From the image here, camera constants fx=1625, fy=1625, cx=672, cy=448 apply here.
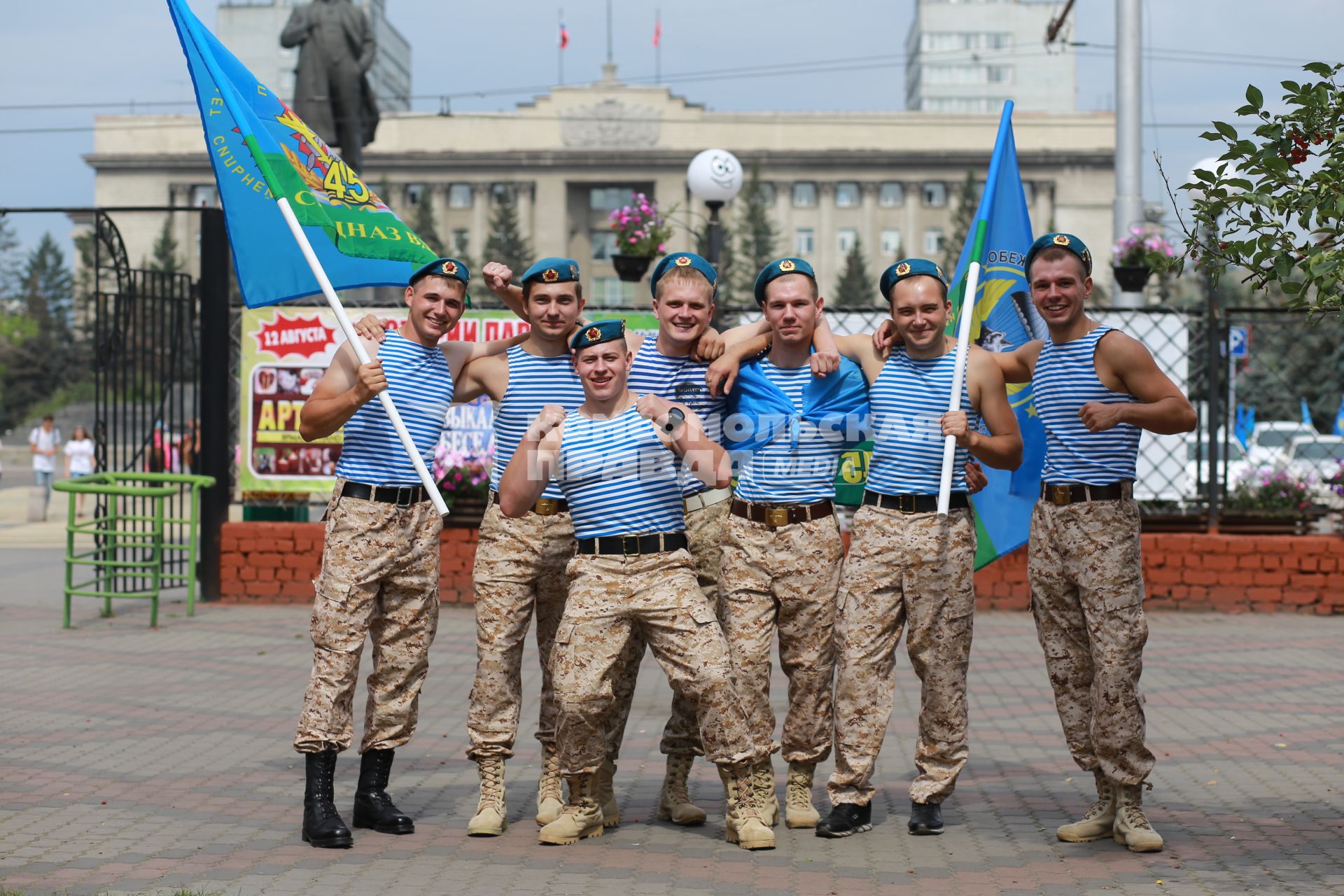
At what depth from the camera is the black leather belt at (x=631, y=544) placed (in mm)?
5773

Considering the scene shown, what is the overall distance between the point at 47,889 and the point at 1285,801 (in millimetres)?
4782

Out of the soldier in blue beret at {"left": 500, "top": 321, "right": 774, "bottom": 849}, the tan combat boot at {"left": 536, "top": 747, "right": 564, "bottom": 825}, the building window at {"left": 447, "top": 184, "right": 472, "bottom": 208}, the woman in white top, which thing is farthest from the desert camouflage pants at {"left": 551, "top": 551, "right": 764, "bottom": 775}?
the building window at {"left": 447, "top": 184, "right": 472, "bottom": 208}

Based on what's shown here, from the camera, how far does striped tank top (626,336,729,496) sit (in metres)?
6.23

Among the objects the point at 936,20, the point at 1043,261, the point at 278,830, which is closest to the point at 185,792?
the point at 278,830

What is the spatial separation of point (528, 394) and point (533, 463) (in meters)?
0.58

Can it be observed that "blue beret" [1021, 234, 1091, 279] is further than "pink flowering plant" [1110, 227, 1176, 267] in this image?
No

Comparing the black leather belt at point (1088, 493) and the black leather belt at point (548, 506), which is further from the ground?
the black leather belt at point (1088, 493)

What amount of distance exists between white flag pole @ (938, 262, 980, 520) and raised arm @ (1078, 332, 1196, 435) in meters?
0.46

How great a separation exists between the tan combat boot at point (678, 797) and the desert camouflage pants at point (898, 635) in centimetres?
59

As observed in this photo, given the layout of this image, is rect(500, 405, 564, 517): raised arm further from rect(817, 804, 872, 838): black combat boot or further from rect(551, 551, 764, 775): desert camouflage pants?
rect(817, 804, 872, 838): black combat boot

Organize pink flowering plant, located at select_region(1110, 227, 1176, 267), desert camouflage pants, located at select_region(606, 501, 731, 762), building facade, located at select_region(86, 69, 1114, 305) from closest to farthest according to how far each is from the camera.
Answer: desert camouflage pants, located at select_region(606, 501, 731, 762), pink flowering plant, located at select_region(1110, 227, 1176, 267), building facade, located at select_region(86, 69, 1114, 305)

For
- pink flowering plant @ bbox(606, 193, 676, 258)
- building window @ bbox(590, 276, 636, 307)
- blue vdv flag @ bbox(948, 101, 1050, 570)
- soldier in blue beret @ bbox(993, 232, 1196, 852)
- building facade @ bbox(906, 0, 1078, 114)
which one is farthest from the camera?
building facade @ bbox(906, 0, 1078, 114)

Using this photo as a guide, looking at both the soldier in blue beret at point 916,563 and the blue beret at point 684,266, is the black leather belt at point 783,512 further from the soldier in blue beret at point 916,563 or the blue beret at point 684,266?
the blue beret at point 684,266

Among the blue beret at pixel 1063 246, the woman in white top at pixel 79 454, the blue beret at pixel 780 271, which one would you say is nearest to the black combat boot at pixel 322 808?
the blue beret at pixel 780 271
